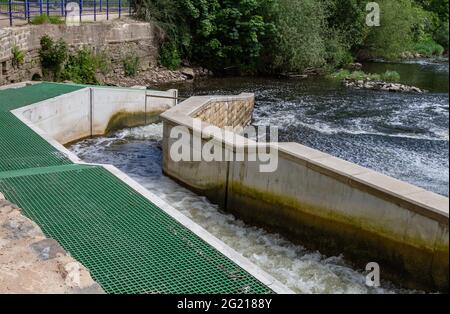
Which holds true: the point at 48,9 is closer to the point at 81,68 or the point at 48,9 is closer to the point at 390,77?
the point at 81,68

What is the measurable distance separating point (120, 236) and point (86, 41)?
53.7 feet

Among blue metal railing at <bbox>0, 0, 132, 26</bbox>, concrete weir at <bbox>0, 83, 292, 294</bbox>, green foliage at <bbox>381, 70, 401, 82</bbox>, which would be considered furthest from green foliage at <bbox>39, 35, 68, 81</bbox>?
green foliage at <bbox>381, 70, 401, 82</bbox>

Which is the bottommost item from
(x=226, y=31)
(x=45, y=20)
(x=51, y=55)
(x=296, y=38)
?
(x=51, y=55)

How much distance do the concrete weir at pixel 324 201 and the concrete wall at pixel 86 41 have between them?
28.3 ft

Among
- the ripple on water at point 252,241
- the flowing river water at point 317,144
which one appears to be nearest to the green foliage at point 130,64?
the flowing river water at point 317,144

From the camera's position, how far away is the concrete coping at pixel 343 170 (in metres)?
5.34

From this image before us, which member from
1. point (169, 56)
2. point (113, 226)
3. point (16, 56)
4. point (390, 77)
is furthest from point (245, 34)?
point (113, 226)

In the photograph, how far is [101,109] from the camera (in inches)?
520

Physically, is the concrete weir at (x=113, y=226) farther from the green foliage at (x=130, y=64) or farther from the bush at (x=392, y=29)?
the bush at (x=392, y=29)

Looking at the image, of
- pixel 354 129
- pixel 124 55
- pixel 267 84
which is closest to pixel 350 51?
pixel 267 84

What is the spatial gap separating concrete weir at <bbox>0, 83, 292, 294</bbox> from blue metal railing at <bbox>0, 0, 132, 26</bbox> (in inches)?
364

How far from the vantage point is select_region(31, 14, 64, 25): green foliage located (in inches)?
718

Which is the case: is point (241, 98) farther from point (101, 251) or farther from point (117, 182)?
point (101, 251)

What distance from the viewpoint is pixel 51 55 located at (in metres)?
18.3
